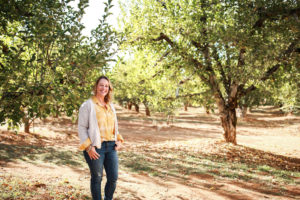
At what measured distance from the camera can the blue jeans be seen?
3441 mm

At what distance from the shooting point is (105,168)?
367 cm

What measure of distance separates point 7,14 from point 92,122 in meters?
2.65

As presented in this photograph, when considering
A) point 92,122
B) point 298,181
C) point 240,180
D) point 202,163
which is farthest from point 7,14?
point 298,181

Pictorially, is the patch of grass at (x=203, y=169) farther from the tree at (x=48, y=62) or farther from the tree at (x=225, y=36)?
the tree at (x=48, y=62)

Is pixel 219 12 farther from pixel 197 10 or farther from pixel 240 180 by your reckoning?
pixel 240 180

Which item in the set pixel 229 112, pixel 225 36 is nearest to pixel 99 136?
pixel 225 36

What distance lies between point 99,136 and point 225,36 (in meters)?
6.80

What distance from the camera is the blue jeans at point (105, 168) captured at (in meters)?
3.44

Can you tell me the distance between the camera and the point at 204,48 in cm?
1018

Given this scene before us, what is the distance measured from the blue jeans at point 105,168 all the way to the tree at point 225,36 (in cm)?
474

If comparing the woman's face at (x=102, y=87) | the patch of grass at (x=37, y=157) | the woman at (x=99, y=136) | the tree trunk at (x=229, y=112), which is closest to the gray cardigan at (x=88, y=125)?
the woman at (x=99, y=136)

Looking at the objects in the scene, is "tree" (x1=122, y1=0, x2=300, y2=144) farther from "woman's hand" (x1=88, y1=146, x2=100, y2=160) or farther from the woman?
"woman's hand" (x1=88, y1=146, x2=100, y2=160)

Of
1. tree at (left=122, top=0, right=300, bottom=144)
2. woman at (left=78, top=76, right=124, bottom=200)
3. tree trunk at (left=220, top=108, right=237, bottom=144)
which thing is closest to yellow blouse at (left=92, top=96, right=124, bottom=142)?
woman at (left=78, top=76, right=124, bottom=200)

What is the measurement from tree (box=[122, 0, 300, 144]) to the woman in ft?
13.4
